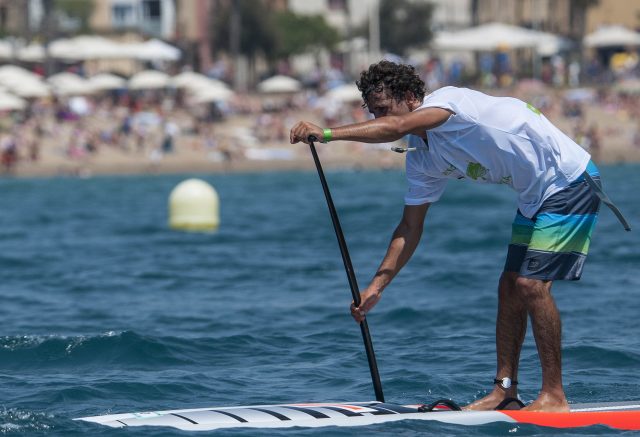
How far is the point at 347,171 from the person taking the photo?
40.8 meters

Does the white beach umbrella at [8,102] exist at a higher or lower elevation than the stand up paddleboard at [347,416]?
higher

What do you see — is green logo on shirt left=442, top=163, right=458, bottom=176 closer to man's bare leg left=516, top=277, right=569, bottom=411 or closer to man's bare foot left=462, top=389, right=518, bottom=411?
man's bare leg left=516, top=277, right=569, bottom=411

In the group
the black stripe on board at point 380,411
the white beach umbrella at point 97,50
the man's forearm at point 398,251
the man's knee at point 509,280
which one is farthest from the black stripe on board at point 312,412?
the white beach umbrella at point 97,50

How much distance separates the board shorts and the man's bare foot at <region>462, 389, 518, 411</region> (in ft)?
2.19

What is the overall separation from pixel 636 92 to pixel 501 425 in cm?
4389

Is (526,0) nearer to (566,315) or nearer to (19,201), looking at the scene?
(19,201)

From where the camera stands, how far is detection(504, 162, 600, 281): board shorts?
659cm

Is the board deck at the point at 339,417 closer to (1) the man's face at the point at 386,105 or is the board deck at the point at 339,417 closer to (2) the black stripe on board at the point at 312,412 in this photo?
(2) the black stripe on board at the point at 312,412

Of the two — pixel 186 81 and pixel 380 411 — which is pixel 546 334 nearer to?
pixel 380 411

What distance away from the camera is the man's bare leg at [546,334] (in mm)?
6602

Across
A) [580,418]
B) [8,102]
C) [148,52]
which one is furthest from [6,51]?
[580,418]

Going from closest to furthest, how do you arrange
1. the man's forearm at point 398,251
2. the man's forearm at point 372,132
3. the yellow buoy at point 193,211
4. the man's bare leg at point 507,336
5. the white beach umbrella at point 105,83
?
the man's forearm at point 372,132 → the man's bare leg at point 507,336 → the man's forearm at point 398,251 → the yellow buoy at point 193,211 → the white beach umbrella at point 105,83

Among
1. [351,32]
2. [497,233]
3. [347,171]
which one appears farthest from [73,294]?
[351,32]

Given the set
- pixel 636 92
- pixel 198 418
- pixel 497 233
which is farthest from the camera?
pixel 636 92
